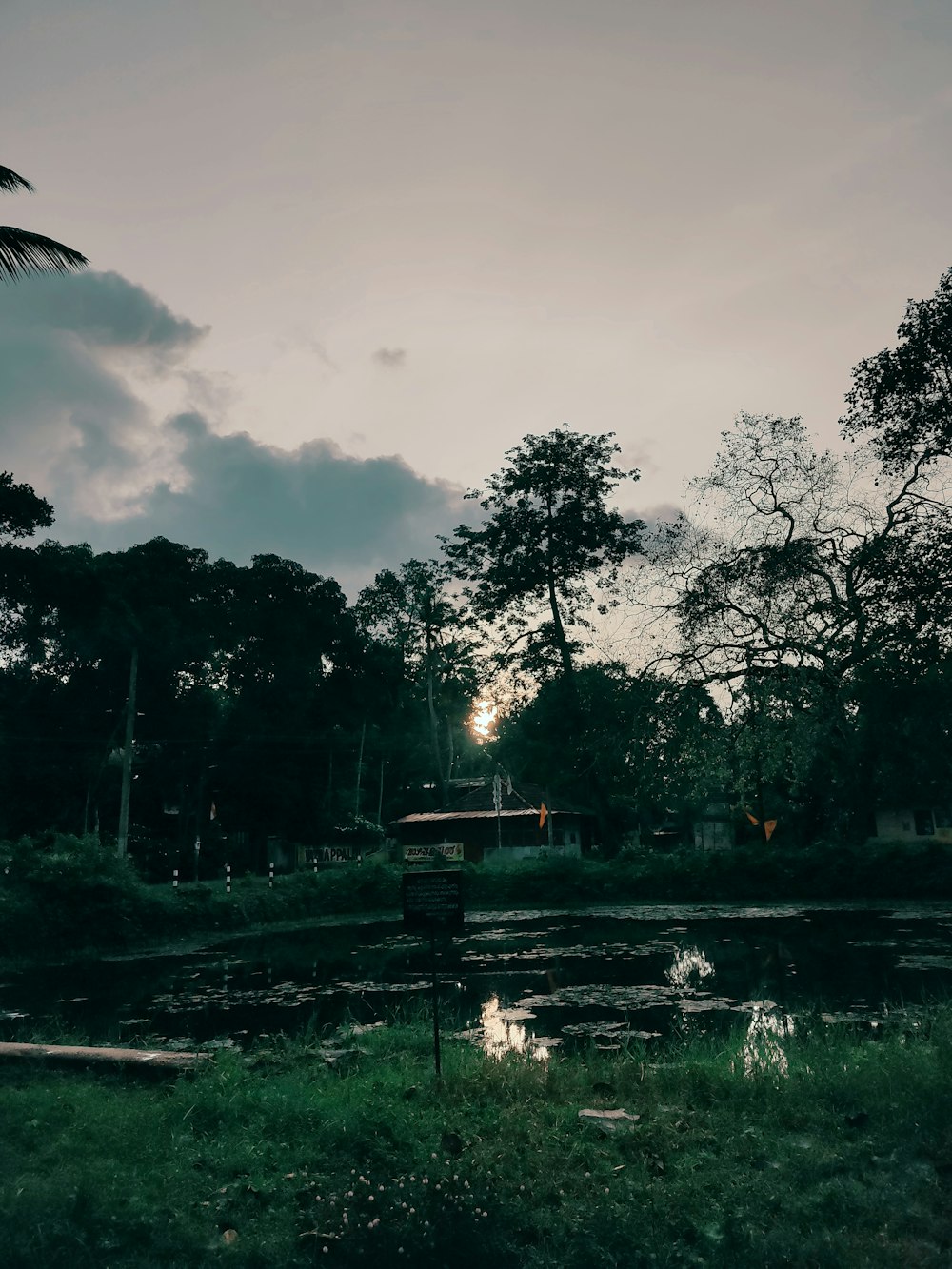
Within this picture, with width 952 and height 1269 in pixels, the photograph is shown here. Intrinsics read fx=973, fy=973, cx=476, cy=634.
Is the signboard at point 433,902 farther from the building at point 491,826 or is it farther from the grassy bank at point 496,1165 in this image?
the building at point 491,826

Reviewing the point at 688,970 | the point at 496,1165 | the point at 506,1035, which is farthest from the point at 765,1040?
the point at 688,970

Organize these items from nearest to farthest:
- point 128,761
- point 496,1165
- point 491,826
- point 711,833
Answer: point 496,1165 < point 128,761 < point 491,826 < point 711,833

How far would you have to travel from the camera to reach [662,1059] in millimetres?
9828

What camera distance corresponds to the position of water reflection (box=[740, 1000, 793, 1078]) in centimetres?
862

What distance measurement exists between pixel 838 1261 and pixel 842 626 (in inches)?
1045

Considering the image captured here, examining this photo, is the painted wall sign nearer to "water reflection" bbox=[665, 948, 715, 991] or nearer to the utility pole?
the utility pole

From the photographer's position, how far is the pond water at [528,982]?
528 inches

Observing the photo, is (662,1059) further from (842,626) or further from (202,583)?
(202,583)

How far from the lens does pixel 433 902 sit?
9.15 meters

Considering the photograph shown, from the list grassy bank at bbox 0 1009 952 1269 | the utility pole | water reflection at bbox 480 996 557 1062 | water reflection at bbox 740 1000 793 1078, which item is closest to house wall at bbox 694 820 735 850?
the utility pole

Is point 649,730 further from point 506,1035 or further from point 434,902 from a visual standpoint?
point 434,902

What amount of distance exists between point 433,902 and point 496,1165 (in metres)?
3.05

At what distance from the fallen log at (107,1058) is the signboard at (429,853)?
114 ft

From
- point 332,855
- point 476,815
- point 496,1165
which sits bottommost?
point 496,1165
